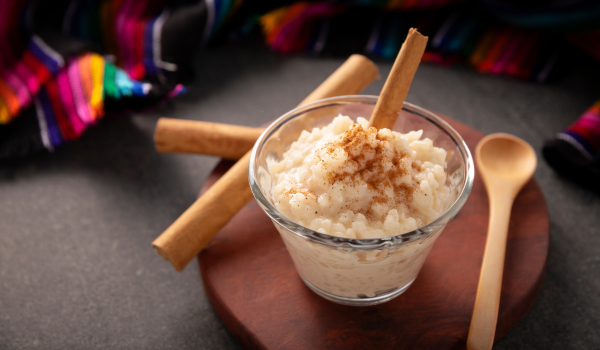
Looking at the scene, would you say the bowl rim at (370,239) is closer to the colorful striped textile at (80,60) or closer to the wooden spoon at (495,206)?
the wooden spoon at (495,206)

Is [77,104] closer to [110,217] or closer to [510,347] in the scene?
[110,217]

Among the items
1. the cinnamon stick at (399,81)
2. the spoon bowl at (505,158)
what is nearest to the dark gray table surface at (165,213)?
the spoon bowl at (505,158)

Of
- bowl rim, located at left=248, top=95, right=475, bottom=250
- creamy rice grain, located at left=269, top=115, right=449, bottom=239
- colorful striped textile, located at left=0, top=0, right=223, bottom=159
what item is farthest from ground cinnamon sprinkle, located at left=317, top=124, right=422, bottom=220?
colorful striped textile, located at left=0, top=0, right=223, bottom=159

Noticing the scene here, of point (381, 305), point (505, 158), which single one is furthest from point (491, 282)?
point (505, 158)

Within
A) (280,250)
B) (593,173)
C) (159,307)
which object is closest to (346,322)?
(280,250)

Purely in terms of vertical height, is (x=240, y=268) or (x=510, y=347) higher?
(x=510, y=347)

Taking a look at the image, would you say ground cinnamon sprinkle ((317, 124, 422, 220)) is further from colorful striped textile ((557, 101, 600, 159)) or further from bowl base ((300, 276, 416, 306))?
colorful striped textile ((557, 101, 600, 159))

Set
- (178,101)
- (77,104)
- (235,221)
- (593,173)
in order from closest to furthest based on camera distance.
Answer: (235,221), (593,173), (77,104), (178,101)
